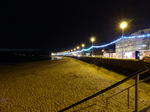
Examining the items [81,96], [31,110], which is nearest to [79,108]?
[81,96]

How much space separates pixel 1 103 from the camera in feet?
15.8

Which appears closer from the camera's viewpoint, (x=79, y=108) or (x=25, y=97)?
(x=79, y=108)

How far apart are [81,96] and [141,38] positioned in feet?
93.3

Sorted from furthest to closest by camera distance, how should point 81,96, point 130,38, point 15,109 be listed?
1. point 130,38
2. point 81,96
3. point 15,109

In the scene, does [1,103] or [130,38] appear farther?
[130,38]

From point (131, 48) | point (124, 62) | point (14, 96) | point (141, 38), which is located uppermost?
point (141, 38)

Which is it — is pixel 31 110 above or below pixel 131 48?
below

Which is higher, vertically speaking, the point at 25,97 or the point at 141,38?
the point at 141,38

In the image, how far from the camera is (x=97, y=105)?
168 inches

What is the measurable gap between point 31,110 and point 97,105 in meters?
3.17

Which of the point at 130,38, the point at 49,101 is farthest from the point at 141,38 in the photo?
the point at 49,101

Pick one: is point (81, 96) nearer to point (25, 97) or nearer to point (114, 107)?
point (114, 107)

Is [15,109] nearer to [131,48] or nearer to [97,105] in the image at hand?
[97,105]

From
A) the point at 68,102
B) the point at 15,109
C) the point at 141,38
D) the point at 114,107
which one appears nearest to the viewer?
the point at 114,107
